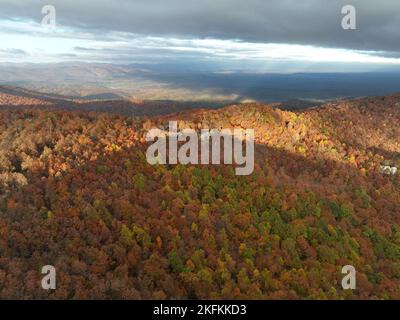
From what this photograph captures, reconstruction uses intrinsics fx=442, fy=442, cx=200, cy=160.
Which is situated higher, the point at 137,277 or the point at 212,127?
the point at 212,127

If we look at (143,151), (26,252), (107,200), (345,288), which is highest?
(143,151)

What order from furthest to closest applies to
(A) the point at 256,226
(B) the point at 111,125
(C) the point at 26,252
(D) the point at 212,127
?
(D) the point at 212,127
(B) the point at 111,125
(A) the point at 256,226
(C) the point at 26,252

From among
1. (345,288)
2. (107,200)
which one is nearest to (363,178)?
(345,288)

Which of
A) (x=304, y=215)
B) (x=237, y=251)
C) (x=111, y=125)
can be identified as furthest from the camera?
(x=111, y=125)

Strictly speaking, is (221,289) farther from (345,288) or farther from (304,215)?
(304,215)

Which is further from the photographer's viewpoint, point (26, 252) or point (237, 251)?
point (237, 251)

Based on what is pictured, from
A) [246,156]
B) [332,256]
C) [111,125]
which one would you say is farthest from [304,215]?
[111,125]

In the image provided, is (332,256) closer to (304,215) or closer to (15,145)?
(304,215)
